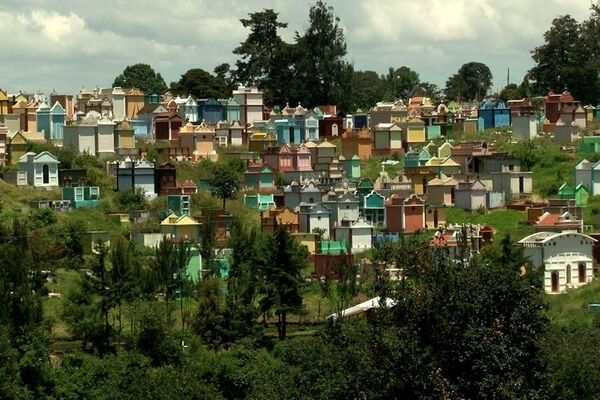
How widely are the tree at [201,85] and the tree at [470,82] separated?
53.5 feet

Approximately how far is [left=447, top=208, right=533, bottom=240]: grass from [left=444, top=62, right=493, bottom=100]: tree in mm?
32146

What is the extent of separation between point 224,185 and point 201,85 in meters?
18.0

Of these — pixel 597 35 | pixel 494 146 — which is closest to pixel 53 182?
pixel 494 146

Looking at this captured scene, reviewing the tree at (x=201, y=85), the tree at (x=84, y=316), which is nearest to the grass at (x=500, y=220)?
the tree at (x=84, y=316)

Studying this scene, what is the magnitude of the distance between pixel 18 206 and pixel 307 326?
32.0ft

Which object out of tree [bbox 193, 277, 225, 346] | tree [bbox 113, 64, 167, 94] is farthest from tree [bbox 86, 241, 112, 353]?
tree [bbox 113, 64, 167, 94]

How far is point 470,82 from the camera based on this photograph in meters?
82.9

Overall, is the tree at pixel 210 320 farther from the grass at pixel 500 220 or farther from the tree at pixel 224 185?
the tree at pixel 224 185

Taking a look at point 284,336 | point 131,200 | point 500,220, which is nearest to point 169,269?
point 284,336

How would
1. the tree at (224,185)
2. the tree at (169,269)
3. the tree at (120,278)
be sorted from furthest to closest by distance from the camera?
the tree at (224,185)
the tree at (169,269)
the tree at (120,278)

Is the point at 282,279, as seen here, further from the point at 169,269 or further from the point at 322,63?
the point at 322,63

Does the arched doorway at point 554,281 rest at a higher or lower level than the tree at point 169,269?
lower

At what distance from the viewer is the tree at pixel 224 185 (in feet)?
154

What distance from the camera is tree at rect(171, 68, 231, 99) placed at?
6375 centimetres
